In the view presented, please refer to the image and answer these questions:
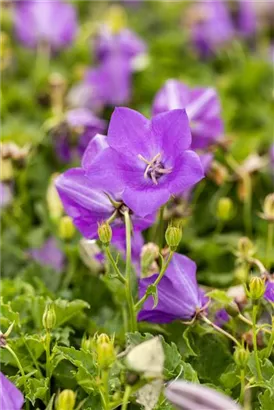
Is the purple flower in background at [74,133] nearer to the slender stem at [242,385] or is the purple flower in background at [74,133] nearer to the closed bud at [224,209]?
the closed bud at [224,209]

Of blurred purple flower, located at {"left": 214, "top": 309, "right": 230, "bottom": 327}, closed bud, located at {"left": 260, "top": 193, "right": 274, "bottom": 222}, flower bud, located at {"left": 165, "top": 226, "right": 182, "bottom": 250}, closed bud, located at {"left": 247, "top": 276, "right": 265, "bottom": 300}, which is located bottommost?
blurred purple flower, located at {"left": 214, "top": 309, "right": 230, "bottom": 327}

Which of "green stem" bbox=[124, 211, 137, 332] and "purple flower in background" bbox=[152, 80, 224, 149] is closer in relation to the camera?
"green stem" bbox=[124, 211, 137, 332]

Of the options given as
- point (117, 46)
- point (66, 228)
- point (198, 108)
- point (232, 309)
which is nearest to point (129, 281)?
point (232, 309)

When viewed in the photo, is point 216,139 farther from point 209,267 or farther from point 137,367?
point 137,367

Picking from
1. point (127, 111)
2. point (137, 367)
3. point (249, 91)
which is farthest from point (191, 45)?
point (137, 367)

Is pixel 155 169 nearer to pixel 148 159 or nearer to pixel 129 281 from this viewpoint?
pixel 148 159

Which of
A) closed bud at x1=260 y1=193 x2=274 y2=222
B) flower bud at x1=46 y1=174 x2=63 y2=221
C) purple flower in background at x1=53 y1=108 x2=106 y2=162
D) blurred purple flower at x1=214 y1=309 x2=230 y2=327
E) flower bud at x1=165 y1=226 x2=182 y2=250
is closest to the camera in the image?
flower bud at x1=165 y1=226 x2=182 y2=250

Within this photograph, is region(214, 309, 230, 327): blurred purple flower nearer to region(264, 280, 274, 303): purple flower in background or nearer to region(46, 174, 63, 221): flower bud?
region(264, 280, 274, 303): purple flower in background

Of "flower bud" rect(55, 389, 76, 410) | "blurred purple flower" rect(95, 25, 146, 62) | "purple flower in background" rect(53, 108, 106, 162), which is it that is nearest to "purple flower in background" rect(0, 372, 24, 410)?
"flower bud" rect(55, 389, 76, 410)
